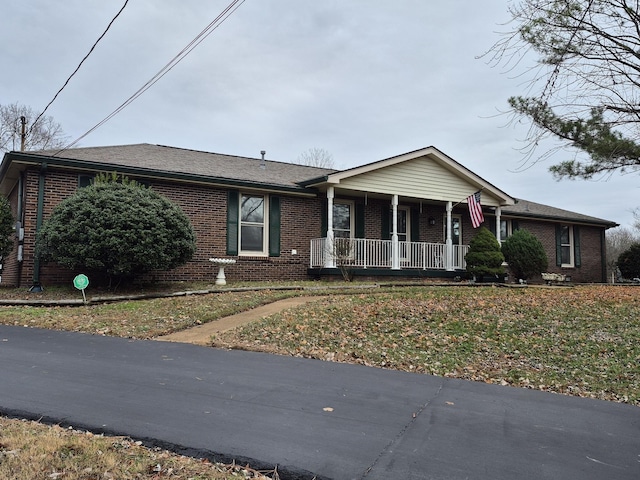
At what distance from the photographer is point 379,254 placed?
15.7m

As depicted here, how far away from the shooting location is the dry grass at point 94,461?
2.76 m

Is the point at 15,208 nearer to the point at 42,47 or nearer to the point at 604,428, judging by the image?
the point at 42,47

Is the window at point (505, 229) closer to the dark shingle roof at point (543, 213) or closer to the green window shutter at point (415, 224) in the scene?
the dark shingle roof at point (543, 213)

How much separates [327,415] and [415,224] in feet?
46.5

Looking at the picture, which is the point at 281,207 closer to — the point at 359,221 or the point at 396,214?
the point at 359,221

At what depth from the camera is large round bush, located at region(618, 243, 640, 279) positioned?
21656 millimetres

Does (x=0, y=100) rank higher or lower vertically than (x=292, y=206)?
higher

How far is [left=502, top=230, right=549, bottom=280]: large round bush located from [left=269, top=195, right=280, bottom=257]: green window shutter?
27.4 ft

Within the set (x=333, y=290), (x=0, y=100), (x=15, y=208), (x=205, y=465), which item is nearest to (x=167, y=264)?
(x=333, y=290)

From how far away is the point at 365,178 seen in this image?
1536 cm

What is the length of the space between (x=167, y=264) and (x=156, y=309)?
204 centimetres

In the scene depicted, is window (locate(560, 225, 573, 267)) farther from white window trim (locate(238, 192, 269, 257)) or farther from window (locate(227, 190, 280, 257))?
white window trim (locate(238, 192, 269, 257))

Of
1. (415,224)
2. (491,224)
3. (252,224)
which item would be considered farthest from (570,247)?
(252,224)

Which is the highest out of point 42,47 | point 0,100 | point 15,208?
point 0,100
